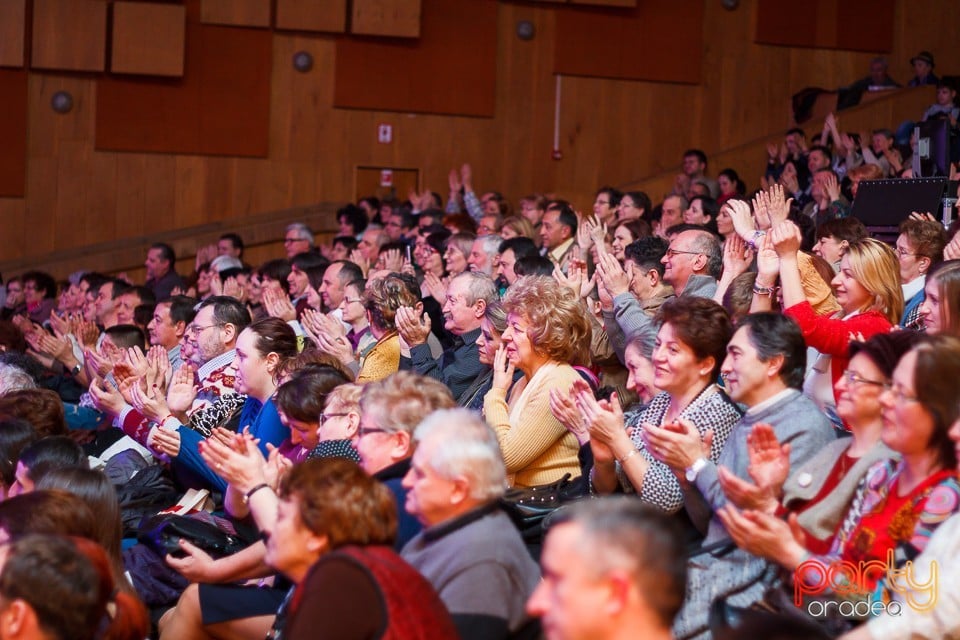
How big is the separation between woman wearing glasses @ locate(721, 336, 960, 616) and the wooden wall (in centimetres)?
725

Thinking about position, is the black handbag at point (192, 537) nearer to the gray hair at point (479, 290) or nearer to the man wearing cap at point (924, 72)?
the gray hair at point (479, 290)

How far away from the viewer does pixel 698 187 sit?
24.2 ft

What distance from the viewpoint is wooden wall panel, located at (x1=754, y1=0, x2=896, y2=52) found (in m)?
10.1

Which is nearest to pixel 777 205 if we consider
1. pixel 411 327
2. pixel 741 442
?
pixel 411 327

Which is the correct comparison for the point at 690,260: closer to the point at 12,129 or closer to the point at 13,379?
the point at 13,379

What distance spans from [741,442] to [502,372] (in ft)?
3.59

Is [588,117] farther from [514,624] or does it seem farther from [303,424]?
[514,624]

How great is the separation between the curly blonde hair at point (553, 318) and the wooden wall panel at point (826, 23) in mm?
7186

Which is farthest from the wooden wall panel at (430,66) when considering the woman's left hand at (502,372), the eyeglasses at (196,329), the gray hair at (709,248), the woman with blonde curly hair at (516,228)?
the woman's left hand at (502,372)

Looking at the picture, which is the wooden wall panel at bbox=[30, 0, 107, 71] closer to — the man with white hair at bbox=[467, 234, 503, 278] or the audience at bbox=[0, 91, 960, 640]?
the audience at bbox=[0, 91, 960, 640]

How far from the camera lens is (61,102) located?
9227 mm

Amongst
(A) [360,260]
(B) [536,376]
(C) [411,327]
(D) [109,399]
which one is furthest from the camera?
(A) [360,260]

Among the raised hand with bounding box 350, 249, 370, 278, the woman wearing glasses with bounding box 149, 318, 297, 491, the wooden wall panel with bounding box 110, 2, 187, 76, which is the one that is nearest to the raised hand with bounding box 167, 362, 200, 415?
the woman wearing glasses with bounding box 149, 318, 297, 491

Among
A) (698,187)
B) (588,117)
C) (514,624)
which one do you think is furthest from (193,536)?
(588,117)
